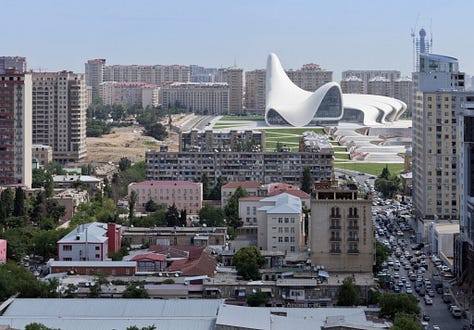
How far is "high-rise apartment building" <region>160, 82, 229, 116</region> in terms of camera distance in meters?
79.6

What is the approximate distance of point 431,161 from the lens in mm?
25516

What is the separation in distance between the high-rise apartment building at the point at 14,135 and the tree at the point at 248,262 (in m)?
13.8

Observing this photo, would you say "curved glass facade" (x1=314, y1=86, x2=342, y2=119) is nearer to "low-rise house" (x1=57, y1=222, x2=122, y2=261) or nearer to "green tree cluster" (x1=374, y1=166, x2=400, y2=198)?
"green tree cluster" (x1=374, y1=166, x2=400, y2=198)

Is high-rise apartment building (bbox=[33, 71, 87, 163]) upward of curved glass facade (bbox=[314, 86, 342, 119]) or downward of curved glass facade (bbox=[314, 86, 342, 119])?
downward

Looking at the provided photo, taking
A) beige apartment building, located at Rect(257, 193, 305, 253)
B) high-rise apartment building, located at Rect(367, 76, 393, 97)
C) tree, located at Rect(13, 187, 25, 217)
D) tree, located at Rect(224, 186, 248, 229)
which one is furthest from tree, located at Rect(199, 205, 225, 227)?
high-rise apartment building, located at Rect(367, 76, 393, 97)

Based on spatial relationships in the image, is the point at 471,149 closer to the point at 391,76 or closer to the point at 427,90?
the point at 427,90

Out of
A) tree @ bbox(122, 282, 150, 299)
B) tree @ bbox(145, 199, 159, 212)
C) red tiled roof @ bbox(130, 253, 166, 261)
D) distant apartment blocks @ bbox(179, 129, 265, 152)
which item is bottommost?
tree @ bbox(122, 282, 150, 299)

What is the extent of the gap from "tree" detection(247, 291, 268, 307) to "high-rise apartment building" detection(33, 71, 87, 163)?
26.2 meters

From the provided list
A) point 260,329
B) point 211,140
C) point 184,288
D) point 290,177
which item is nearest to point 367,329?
point 260,329

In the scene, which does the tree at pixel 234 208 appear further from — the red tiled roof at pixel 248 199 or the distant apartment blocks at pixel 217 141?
the distant apartment blocks at pixel 217 141

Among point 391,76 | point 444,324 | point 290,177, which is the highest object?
point 391,76

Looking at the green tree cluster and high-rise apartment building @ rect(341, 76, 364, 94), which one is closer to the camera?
the green tree cluster

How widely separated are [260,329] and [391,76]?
7871 cm

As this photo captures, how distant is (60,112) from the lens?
1672 inches
